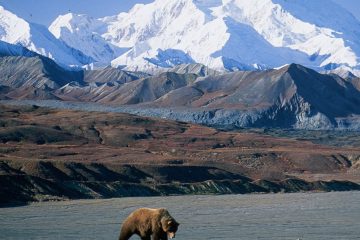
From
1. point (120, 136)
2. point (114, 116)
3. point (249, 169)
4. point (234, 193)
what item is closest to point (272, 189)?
point (234, 193)

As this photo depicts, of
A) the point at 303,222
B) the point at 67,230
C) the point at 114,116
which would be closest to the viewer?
the point at 67,230

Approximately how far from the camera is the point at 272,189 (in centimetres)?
10625

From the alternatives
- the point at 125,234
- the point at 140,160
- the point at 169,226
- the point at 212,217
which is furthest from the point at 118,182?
the point at 169,226

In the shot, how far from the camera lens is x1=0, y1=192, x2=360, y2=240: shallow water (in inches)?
1988

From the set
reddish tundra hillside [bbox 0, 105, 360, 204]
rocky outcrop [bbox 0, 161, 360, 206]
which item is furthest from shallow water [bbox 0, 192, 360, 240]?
reddish tundra hillside [bbox 0, 105, 360, 204]

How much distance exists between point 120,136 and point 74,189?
63.9 meters

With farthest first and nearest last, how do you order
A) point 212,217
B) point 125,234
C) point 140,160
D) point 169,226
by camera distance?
1. point 140,160
2. point 212,217
3. point 125,234
4. point 169,226

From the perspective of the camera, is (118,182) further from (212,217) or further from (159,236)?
(159,236)

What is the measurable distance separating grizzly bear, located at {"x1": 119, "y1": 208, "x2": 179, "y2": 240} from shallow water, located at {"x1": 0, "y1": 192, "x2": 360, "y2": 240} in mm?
21954

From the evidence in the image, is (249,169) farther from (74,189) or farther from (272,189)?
(74,189)

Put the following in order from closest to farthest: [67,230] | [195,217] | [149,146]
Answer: [67,230], [195,217], [149,146]

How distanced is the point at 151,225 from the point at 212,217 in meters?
39.5

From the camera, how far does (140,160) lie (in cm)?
12119

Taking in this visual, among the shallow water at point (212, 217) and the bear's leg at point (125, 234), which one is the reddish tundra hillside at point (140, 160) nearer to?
the shallow water at point (212, 217)
